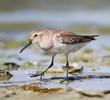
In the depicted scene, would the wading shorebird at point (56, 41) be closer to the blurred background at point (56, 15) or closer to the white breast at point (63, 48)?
the white breast at point (63, 48)

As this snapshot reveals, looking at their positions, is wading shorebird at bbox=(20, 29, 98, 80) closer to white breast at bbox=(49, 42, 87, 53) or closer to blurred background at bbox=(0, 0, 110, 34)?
white breast at bbox=(49, 42, 87, 53)

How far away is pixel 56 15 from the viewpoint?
25.6 metres

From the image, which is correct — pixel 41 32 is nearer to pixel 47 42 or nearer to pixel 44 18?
pixel 47 42

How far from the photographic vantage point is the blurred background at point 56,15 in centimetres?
2117

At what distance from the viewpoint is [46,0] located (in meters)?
25.7

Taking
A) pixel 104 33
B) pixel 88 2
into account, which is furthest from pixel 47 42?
pixel 88 2

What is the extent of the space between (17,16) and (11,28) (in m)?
3.52

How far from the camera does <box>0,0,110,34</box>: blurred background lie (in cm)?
2117

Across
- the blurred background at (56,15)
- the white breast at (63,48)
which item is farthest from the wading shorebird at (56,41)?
the blurred background at (56,15)

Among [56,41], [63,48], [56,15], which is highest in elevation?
[56,15]

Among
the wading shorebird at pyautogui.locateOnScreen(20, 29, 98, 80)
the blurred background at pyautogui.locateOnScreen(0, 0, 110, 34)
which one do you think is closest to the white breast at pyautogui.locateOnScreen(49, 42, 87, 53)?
the wading shorebird at pyautogui.locateOnScreen(20, 29, 98, 80)

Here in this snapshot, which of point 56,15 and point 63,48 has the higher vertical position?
point 56,15

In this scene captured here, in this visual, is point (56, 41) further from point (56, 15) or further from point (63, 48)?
point (56, 15)

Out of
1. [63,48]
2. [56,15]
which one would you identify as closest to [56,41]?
[63,48]
